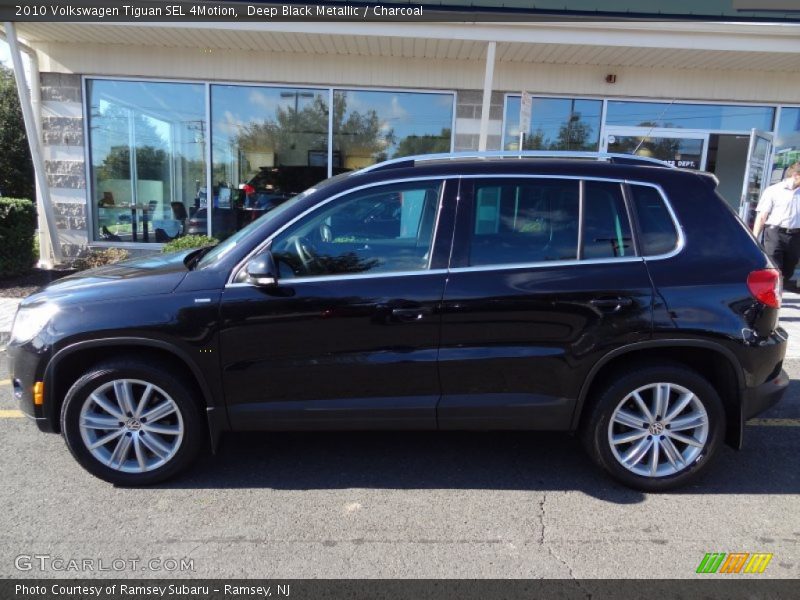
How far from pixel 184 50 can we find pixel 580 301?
848cm

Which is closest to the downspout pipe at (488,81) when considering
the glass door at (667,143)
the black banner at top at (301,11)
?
the black banner at top at (301,11)

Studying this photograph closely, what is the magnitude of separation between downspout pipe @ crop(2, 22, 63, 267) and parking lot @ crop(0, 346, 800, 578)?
6194 mm

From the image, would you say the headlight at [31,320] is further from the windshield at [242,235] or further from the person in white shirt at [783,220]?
the person in white shirt at [783,220]

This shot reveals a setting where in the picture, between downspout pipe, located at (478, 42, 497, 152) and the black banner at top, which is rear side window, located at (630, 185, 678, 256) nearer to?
downspout pipe, located at (478, 42, 497, 152)

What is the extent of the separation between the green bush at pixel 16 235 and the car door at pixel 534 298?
791cm

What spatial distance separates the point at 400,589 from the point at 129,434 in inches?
70.4

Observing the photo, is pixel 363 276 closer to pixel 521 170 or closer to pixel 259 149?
pixel 521 170

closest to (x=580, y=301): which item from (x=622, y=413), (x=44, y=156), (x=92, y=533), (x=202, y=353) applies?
(x=622, y=413)

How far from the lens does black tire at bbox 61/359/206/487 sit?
3072 mm

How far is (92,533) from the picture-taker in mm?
2779

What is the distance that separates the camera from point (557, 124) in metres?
9.49

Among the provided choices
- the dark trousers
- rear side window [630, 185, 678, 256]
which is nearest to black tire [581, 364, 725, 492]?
rear side window [630, 185, 678, 256]

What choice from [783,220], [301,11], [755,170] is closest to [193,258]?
[301,11]

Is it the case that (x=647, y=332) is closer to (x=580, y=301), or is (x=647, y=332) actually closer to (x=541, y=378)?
(x=580, y=301)
